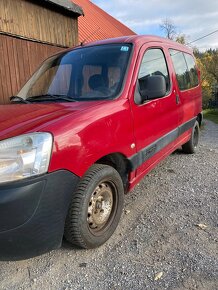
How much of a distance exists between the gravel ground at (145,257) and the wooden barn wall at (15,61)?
4.39 m

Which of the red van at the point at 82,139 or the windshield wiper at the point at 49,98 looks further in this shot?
the windshield wiper at the point at 49,98

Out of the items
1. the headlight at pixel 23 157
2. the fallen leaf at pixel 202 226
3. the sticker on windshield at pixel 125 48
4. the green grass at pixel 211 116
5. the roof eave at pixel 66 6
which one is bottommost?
the green grass at pixel 211 116

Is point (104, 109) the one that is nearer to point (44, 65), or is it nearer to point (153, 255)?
point (153, 255)

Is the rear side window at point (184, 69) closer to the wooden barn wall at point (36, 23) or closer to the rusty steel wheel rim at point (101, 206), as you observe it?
the rusty steel wheel rim at point (101, 206)

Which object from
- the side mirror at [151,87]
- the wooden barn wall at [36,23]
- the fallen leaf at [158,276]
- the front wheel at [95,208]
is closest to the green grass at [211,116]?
the wooden barn wall at [36,23]

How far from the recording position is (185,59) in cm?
584

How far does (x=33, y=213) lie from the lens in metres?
2.36

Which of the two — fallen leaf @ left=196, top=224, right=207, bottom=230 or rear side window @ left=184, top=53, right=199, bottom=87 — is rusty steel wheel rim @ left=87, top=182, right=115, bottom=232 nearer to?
fallen leaf @ left=196, top=224, right=207, bottom=230

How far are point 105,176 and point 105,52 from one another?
156cm

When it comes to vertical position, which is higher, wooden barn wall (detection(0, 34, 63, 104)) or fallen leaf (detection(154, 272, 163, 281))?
wooden barn wall (detection(0, 34, 63, 104))

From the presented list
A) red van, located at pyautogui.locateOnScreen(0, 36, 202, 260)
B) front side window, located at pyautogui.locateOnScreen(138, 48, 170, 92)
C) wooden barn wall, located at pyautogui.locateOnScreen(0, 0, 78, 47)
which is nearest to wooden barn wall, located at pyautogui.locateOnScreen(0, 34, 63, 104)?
wooden barn wall, located at pyautogui.locateOnScreen(0, 0, 78, 47)

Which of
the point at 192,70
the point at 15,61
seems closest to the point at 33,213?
the point at 192,70

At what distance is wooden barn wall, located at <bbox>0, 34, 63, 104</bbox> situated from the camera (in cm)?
712

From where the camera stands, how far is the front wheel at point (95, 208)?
8.99 feet
